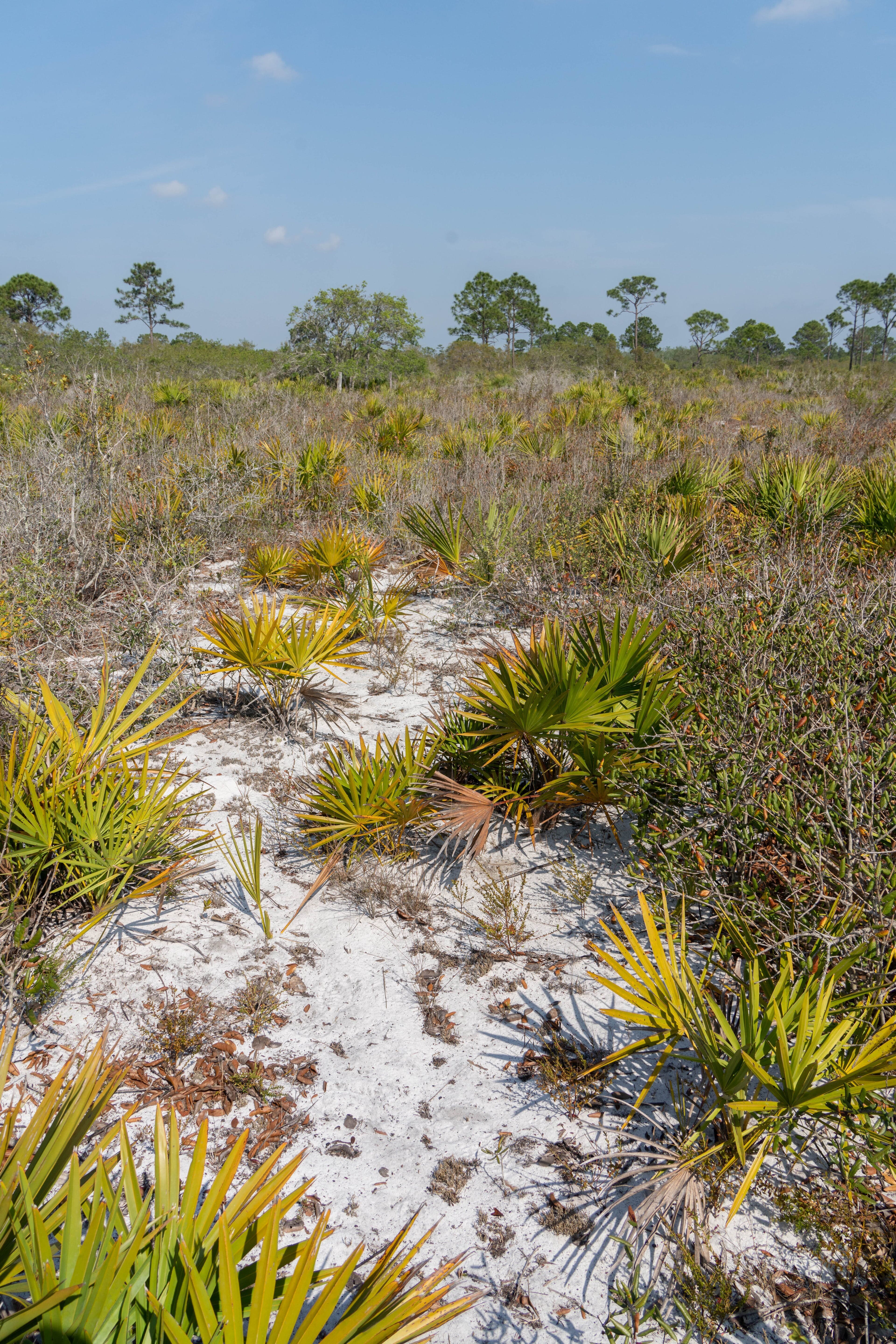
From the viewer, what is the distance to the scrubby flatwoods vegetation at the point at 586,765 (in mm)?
1647

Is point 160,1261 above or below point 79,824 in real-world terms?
below

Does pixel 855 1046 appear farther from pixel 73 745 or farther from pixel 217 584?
pixel 217 584

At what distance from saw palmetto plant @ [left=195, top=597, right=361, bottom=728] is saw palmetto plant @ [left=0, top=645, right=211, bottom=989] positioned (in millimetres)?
858

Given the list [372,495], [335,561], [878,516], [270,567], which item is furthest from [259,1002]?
[372,495]

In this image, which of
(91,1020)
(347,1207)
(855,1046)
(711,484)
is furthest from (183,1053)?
(711,484)

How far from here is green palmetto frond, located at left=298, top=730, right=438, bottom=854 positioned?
3150 millimetres

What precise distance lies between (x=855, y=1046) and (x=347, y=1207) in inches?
56.3

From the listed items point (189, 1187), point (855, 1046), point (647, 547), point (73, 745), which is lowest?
point (855, 1046)

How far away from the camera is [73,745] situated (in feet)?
9.34

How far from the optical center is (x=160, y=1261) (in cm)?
123

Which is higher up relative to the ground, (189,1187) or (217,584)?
(217,584)

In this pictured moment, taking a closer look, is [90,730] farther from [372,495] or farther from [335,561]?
[372,495]

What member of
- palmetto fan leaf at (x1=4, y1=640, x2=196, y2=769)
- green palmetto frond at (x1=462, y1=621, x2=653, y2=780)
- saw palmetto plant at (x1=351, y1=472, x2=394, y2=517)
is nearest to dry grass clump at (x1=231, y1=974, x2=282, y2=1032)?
palmetto fan leaf at (x1=4, y1=640, x2=196, y2=769)

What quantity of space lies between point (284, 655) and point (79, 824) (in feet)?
5.34
